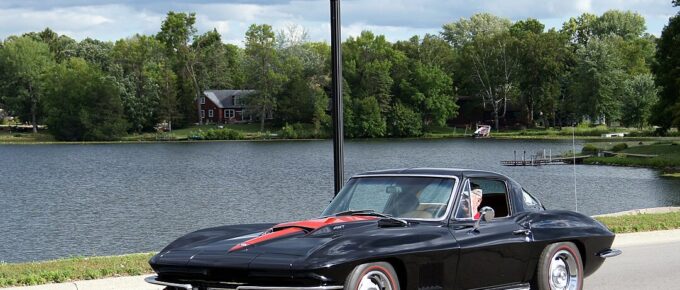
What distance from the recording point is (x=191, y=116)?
138500mm

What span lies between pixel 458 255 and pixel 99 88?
12068 cm

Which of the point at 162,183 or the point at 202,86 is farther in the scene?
the point at 202,86

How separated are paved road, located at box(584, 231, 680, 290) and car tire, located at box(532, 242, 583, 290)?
4.14 feet

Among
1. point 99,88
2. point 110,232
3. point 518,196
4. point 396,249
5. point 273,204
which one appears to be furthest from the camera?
point 99,88

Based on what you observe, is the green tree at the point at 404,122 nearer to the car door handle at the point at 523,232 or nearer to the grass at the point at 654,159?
the grass at the point at 654,159

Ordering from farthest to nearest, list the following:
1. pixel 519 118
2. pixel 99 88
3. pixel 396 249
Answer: pixel 519 118 → pixel 99 88 → pixel 396 249

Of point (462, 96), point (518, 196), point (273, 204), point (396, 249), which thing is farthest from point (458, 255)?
point (462, 96)

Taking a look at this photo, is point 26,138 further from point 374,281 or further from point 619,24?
point 374,281

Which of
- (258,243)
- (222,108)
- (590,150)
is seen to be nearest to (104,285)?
(258,243)

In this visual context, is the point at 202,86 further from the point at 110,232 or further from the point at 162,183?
the point at 110,232

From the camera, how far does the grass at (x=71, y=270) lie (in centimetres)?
1159

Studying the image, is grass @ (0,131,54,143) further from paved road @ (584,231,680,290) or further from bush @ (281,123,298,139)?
paved road @ (584,231,680,290)

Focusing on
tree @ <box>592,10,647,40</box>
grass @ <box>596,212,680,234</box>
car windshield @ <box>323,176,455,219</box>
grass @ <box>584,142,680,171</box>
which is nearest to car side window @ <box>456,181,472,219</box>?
car windshield @ <box>323,176,455,219</box>

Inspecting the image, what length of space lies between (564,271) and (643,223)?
9053 millimetres
